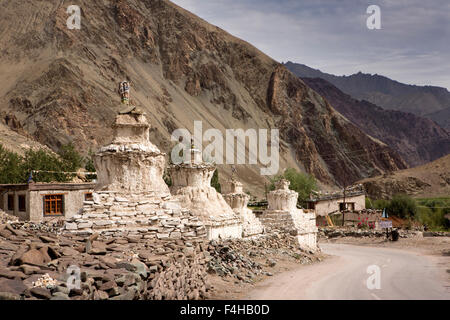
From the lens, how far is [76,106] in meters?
79.9

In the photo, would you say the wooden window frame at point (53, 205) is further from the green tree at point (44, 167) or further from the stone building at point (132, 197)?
the stone building at point (132, 197)

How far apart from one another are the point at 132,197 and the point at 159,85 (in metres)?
94.2

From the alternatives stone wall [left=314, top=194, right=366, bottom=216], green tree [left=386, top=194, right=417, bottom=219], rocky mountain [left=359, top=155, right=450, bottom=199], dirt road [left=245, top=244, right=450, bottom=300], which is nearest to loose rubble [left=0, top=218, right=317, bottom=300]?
dirt road [left=245, top=244, right=450, bottom=300]

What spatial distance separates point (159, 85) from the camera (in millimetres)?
106375

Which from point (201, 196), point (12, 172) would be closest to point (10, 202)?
point (12, 172)

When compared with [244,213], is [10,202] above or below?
above

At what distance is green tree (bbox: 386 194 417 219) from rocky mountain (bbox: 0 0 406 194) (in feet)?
116

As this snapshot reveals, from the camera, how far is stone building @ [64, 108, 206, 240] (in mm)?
13500

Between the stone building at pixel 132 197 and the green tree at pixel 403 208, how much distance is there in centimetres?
4149

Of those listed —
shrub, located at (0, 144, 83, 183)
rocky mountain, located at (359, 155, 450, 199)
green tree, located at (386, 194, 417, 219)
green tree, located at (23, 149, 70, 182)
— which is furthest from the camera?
rocky mountain, located at (359, 155, 450, 199)

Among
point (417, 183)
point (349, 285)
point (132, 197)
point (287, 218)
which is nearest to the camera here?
point (132, 197)

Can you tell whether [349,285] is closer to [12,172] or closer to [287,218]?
[287,218]

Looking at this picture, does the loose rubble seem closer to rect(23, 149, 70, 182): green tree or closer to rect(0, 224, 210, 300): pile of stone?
rect(0, 224, 210, 300): pile of stone

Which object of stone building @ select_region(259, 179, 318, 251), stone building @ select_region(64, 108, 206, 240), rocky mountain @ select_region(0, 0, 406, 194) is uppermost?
rocky mountain @ select_region(0, 0, 406, 194)
